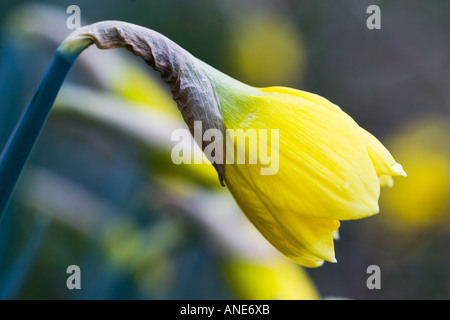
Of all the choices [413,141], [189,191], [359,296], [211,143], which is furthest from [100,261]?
[413,141]

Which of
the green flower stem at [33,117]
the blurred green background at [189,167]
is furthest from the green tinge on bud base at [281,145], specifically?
the blurred green background at [189,167]

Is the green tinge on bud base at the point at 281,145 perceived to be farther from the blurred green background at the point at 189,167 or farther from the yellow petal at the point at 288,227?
the blurred green background at the point at 189,167

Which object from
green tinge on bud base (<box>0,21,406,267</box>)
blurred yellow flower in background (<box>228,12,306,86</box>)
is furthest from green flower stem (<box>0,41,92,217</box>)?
blurred yellow flower in background (<box>228,12,306,86</box>)

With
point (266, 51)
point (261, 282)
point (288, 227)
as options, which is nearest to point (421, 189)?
point (266, 51)

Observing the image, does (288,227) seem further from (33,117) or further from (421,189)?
(421,189)

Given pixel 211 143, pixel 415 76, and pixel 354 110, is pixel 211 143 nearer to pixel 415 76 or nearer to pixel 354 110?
pixel 354 110

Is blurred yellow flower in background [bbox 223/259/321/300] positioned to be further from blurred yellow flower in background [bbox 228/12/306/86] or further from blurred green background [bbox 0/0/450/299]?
blurred yellow flower in background [bbox 228/12/306/86]
